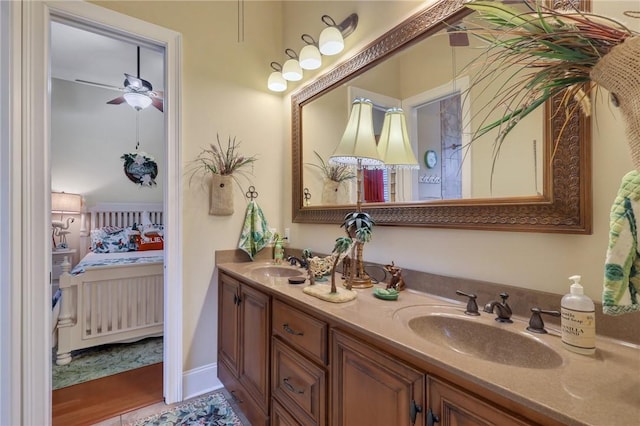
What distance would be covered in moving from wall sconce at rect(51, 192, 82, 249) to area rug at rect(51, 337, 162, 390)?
6.58ft

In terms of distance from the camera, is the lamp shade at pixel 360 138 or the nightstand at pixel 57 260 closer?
the lamp shade at pixel 360 138

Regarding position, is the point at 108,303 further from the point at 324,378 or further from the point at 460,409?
the point at 460,409

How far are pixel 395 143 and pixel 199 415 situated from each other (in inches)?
77.4

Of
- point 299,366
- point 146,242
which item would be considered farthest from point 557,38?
point 146,242

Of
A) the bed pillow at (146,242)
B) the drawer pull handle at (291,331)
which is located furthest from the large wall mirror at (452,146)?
the bed pillow at (146,242)

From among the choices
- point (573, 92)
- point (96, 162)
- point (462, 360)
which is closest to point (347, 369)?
point (462, 360)

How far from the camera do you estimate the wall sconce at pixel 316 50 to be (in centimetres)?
170

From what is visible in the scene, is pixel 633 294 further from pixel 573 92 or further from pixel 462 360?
pixel 573 92

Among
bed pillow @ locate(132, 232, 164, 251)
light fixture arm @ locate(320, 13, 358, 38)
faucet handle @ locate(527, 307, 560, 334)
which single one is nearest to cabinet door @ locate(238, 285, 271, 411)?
faucet handle @ locate(527, 307, 560, 334)

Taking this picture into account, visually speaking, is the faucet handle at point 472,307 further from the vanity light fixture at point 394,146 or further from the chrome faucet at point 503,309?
Result: the vanity light fixture at point 394,146

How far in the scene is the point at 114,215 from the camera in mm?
4371

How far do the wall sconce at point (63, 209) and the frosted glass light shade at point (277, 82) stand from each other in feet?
11.0

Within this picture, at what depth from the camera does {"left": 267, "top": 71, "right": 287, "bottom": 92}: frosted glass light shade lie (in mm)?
2174

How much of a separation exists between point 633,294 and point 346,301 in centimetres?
82
